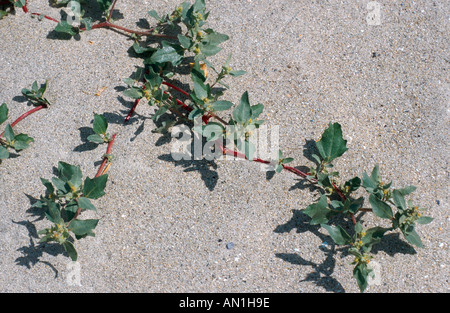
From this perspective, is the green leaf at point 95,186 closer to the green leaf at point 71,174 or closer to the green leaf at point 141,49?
the green leaf at point 71,174

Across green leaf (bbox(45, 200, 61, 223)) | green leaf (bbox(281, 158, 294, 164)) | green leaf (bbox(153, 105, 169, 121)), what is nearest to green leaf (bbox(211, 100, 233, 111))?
green leaf (bbox(153, 105, 169, 121))

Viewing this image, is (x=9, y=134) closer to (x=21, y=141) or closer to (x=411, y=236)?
(x=21, y=141)

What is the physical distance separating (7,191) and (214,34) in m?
1.33

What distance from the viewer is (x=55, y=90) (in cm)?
246

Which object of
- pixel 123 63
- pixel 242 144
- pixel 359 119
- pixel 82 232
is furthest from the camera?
pixel 123 63

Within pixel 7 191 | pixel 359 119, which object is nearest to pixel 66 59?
pixel 7 191

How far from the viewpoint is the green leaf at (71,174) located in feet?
6.93

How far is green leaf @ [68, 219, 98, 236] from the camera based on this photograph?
2.03 metres

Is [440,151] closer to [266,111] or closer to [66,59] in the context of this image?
[266,111]

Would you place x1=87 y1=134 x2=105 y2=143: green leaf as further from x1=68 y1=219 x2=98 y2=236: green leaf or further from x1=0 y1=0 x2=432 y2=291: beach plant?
x1=68 y1=219 x2=98 y2=236: green leaf

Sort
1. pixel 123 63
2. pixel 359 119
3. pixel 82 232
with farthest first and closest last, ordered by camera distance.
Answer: pixel 123 63 → pixel 359 119 → pixel 82 232
